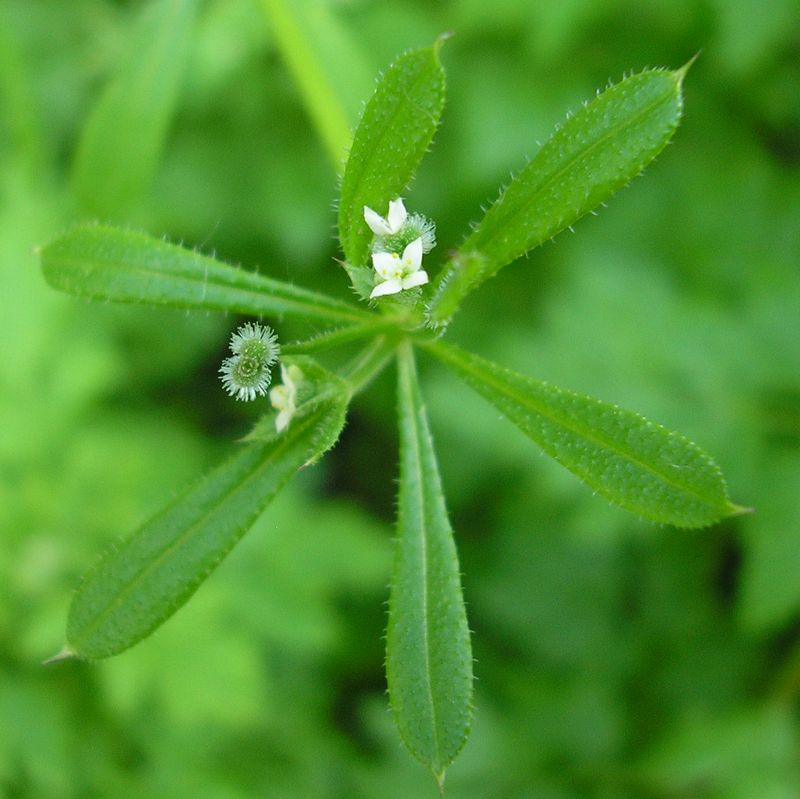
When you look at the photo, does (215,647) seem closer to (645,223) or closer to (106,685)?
(106,685)

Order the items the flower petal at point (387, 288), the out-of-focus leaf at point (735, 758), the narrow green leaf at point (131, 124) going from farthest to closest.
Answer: the out-of-focus leaf at point (735, 758), the narrow green leaf at point (131, 124), the flower petal at point (387, 288)

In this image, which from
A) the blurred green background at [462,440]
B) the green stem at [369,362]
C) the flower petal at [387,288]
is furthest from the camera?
the blurred green background at [462,440]

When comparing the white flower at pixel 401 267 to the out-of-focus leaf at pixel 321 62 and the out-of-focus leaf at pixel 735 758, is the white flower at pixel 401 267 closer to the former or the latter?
the out-of-focus leaf at pixel 321 62

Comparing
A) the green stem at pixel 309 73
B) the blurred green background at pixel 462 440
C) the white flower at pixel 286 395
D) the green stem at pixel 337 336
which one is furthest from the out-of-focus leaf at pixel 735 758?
the white flower at pixel 286 395

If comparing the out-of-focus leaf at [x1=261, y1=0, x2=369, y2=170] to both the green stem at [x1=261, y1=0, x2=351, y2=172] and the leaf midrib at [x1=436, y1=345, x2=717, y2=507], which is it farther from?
the leaf midrib at [x1=436, y1=345, x2=717, y2=507]

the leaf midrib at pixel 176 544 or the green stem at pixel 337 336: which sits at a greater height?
the green stem at pixel 337 336

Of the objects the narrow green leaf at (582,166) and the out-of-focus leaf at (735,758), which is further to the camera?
the out-of-focus leaf at (735,758)

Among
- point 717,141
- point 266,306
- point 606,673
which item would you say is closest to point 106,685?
point 606,673
